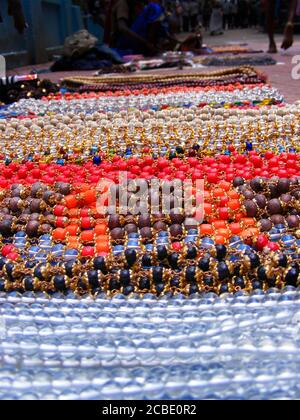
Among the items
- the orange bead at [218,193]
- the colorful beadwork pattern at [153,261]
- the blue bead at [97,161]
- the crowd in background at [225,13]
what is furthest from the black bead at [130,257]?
the crowd in background at [225,13]

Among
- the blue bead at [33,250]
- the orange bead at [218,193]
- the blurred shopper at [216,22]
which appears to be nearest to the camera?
the blue bead at [33,250]

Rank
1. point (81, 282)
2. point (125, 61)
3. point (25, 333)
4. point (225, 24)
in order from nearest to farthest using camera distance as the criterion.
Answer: point (25, 333) → point (81, 282) → point (125, 61) → point (225, 24)

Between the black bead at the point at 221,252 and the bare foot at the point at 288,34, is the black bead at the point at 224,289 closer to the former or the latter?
the black bead at the point at 221,252

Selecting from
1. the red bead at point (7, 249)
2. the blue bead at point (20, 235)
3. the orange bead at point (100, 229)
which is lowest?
the red bead at point (7, 249)

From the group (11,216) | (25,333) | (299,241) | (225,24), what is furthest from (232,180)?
(225,24)
